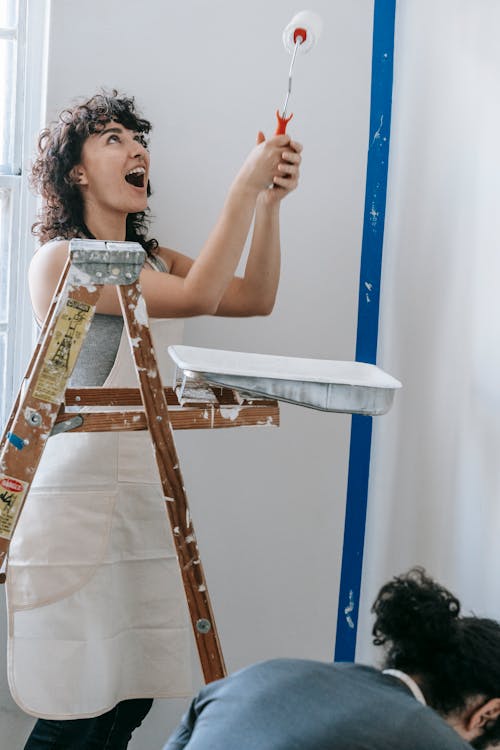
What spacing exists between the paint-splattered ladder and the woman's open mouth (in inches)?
19.2

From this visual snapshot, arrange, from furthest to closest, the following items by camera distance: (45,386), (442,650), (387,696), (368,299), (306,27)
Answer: (368,299) → (306,27) → (45,386) → (442,650) → (387,696)

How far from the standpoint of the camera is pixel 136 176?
1740mm

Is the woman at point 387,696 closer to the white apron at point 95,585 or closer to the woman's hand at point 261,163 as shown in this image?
the white apron at point 95,585

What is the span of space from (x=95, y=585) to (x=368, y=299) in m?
0.93

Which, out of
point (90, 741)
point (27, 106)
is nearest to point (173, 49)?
point (27, 106)

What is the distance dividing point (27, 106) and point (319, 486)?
3.58ft

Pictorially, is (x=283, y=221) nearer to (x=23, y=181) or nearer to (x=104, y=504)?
(x=23, y=181)

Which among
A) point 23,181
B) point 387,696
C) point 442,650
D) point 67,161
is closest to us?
point 387,696

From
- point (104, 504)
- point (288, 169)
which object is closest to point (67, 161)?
point (288, 169)

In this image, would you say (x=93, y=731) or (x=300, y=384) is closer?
(x=300, y=384)

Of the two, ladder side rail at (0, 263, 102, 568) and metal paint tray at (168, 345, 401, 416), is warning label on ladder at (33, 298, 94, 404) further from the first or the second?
metal paint tray at (168, 345, 401, 416)

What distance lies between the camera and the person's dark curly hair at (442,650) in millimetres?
1093

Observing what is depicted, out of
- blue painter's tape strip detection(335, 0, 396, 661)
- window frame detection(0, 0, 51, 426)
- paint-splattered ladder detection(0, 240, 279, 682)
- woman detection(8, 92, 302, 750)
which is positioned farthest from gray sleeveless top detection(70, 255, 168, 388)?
blue painter's tape strip detection(335, 0, 396, 661)

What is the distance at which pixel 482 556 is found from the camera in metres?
1.48
